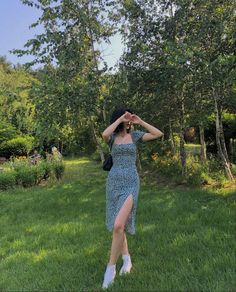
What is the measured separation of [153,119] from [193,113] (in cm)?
96

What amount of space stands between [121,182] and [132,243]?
1.33m

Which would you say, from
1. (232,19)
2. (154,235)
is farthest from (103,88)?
(154,235)

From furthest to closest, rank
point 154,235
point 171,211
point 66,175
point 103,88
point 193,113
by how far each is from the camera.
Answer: point 66,175
point 193,113
point 103,88
point 171,211
point 154,235

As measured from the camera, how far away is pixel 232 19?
8.13 metres

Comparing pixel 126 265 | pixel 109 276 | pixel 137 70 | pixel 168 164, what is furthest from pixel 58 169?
pixel 109 276

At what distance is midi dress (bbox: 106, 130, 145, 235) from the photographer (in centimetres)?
431

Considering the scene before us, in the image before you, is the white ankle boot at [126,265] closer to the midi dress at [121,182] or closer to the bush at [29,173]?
the midi dress at [121,182]

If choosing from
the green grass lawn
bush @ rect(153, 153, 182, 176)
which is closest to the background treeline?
bush @ rect(153, 153, 182, 176)

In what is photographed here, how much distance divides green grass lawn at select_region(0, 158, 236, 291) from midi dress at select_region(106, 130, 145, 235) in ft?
2.01

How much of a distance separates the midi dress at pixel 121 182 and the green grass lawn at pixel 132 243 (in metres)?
0.61

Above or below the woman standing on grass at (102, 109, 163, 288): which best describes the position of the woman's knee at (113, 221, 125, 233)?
below

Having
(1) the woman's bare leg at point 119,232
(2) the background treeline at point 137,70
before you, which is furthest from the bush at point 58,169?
(1) the woman's bare leg at point 119,232

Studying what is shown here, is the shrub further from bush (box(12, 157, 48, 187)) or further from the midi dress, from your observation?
the midi dress

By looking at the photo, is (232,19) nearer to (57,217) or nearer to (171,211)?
(171,211)
